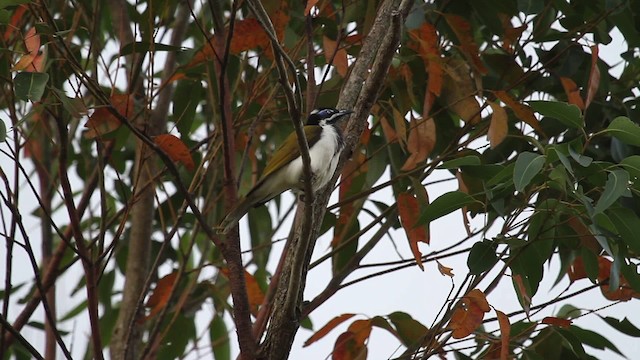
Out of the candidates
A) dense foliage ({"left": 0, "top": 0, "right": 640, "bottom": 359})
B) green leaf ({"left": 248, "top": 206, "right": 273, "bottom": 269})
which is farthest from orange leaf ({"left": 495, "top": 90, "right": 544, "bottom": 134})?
green leaf ({"left": 248, "top": 206, "right": 273, "bottom": 269})

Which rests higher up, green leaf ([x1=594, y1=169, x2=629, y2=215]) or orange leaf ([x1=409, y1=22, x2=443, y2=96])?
orange leaf ([x1=409, y1=22, x2=443, y2=96])

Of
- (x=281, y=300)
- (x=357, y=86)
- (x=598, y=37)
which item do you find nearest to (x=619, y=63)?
(x=598, y=37)

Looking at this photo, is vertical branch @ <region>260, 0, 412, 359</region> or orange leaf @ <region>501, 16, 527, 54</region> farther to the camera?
orange leaf @ <region>501, 16, 527, 54</region>

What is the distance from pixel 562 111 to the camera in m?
2.83

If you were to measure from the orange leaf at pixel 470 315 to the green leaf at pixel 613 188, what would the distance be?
0.63 m

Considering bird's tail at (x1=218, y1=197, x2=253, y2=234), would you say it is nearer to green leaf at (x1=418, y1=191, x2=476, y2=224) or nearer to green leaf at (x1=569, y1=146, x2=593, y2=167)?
green leaf at (x1=418, y1=191, x2=476, y2=224)

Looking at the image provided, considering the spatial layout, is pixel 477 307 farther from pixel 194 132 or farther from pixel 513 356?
pixel 194 132

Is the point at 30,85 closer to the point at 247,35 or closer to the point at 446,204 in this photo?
the point at 247,35

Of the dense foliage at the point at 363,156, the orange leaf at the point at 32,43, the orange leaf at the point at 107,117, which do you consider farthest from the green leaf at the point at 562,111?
the orange leaf at the point at 32,43

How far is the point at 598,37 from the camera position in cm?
405

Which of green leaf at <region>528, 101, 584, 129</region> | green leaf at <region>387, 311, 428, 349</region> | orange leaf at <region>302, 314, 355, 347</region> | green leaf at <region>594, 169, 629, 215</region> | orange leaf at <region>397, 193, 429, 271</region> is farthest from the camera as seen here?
green leaf at <region>387, 311, 428, 349</region>

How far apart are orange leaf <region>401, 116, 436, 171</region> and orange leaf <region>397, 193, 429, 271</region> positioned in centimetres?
21

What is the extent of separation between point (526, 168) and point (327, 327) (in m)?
1.25

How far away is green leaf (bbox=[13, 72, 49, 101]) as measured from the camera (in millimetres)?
2822
